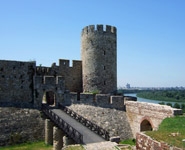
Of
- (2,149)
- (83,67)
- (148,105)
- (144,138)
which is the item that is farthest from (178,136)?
(83,67)

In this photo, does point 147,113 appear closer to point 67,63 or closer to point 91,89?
point 91,89

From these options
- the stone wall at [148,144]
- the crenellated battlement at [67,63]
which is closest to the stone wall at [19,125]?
the crenellated battlement at [67,63]

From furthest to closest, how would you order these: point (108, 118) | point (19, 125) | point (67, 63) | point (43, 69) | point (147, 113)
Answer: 1. point (67, 63)
2. point (43, 69)
3. point (108, 118)
4. point (147, 113)
5. point (19, 125)

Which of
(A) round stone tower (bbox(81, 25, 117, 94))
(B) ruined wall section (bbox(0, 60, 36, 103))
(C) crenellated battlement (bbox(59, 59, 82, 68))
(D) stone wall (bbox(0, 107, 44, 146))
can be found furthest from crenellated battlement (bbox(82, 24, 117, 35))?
(D) stone wall (bbox(0, 107, 44, 146))

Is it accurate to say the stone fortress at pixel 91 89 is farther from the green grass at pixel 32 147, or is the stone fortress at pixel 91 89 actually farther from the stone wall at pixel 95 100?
the green grass at pixel 32 147

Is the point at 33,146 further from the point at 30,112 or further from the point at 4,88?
the point at 4,88

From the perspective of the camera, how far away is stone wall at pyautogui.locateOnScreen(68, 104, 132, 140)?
1641 centimetres

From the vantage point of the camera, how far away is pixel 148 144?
831 cm

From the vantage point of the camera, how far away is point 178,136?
8539 mm

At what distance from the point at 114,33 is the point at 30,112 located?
40.8ft

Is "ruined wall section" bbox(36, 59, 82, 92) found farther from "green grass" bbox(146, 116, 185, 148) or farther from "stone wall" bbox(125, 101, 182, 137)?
"green grass" bbox(146, 116, 185, 148)

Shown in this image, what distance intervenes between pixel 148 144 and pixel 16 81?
44.7ft

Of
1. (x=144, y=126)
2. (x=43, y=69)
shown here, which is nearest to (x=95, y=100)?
(x=144, y=126)

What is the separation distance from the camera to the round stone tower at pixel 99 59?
19.8 meters
